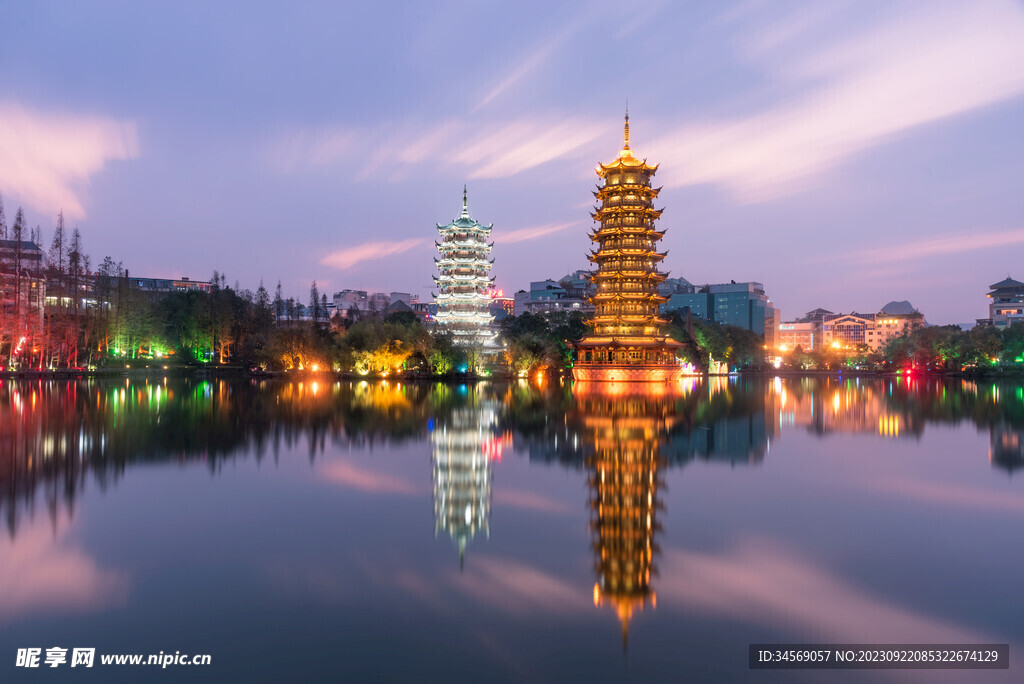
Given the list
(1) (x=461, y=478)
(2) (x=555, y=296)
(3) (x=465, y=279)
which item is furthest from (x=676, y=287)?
(1) (x=461, y=478)

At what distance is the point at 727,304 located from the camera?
156125mm

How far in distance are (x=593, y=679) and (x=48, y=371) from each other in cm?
6049

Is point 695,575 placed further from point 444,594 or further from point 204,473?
point 204,473

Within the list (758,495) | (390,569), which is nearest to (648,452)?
(758,495)

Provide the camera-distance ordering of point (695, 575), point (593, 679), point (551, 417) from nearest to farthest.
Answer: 1. point (593, 679)
2. point (695, 575)
3. point (551, 417)

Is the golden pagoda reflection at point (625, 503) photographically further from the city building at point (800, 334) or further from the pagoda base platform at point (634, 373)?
the city building at point (800, 334)

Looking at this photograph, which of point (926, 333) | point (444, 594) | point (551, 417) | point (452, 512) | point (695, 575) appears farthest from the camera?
point (926, 333)

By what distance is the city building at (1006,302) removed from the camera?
11338 cm

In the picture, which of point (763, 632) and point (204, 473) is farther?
point (204, 473)

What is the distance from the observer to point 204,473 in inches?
546

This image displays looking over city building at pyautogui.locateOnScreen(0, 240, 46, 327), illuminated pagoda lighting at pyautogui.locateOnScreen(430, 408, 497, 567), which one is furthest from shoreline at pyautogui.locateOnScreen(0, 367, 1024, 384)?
illuminated pagoda lighting at pyautogui.locateOnScreen(430, 408, 497, 567)

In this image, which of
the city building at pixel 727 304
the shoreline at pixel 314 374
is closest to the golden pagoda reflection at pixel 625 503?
the shoreline at pixel 314 374

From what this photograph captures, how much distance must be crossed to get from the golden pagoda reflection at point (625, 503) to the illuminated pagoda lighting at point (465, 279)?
46.4m

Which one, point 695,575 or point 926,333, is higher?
point 926,333
